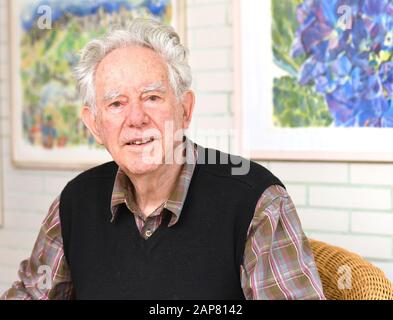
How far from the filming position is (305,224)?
2242 millimetres

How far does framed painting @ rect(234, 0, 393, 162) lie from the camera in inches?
80.6

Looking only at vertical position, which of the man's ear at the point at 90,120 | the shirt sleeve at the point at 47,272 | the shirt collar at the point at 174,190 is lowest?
the shirt sleeve at the point at 47,272

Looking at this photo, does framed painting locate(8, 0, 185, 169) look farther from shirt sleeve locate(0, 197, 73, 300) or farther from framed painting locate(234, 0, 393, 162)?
shirt sleeve locate(0, 197, 73, 300)

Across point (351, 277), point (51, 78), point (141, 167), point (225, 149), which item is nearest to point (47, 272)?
point (141, 167)

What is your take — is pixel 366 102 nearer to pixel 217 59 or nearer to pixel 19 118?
pixel 217 59

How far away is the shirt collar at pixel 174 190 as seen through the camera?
1537mm

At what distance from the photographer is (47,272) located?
66.6 inches

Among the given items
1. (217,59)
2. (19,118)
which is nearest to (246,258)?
(217,59)

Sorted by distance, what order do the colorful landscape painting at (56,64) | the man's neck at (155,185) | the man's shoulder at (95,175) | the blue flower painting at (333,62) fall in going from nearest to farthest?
the man's neck at (155,185), the man's shoulder at (95,175), the blue flower painting at (333,62), the colorful landscape painting at (56,64)

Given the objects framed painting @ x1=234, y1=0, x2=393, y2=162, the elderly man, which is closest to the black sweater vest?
the elderly man

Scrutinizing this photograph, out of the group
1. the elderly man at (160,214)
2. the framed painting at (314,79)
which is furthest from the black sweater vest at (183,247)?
the framed painting at (314,79)

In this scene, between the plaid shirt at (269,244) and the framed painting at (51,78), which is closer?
the plaid shirt at (269,244)

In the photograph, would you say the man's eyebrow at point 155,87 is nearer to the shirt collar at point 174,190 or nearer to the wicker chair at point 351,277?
the shirt collar at point 174,190
